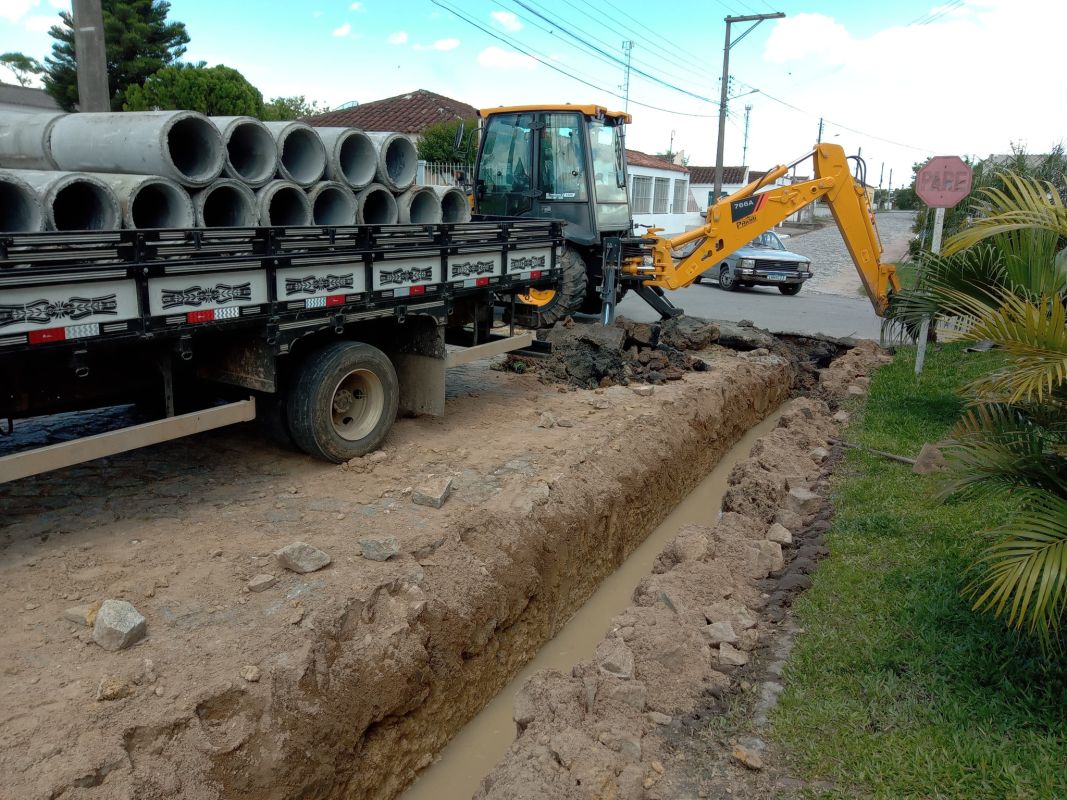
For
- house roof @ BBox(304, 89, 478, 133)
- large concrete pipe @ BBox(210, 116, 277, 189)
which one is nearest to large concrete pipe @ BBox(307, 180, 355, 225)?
large concrete pipe @ BBox(210, 116, 277, 189)

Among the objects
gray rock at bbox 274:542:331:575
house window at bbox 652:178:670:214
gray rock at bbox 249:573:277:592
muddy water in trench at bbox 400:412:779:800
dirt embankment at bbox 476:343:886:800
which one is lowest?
muddy water in trench at bbox 400:412:779:800

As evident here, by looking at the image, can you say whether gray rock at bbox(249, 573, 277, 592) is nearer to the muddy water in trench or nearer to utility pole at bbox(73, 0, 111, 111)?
the muddy water in trench

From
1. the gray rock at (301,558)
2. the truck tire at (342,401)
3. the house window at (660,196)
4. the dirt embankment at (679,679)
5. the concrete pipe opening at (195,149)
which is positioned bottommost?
the dirt embankment at (679,679)

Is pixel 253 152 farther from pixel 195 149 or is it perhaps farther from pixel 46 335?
pixel 46 335

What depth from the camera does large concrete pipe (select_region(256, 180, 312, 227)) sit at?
6.31 meters

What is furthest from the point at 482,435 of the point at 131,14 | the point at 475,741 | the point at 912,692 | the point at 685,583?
the point at 131,14

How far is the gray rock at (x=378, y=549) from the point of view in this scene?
505cm

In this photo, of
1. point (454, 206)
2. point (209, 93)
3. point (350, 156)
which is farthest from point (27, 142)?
point (209, 93)

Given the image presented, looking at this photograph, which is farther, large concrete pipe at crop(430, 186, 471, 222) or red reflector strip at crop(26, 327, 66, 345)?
large concrete pipe at crop(430, 186, 471, 222)

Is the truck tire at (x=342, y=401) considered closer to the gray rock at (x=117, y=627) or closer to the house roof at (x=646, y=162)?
the gray rock at (x=117, y=627)

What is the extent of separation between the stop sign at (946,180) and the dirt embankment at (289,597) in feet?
17.5

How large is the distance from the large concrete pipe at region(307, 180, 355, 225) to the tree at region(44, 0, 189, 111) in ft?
60.0

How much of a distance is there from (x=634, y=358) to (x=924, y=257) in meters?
3.65

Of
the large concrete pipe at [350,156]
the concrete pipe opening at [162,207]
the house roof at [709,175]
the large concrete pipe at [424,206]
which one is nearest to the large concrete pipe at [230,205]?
the concrete pipe opening at [162,207]
